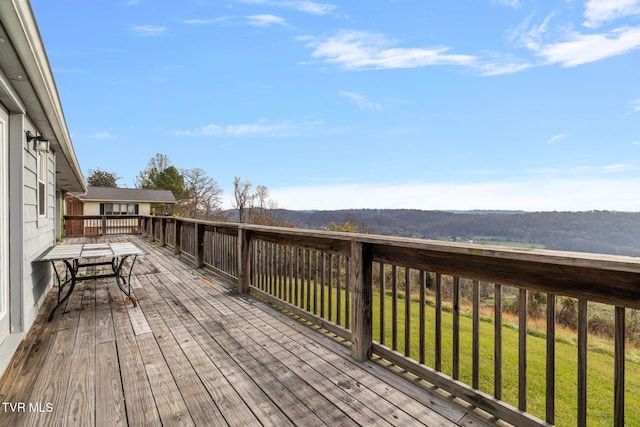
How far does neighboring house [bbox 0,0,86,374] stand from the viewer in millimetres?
1876

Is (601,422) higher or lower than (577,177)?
lower

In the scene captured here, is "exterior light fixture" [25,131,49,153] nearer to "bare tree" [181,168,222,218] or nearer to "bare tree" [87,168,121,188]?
"bare tree" [181,168,222,218]

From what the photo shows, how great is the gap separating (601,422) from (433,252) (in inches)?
111

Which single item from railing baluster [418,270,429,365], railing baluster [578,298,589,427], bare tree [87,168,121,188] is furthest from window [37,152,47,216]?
bare tree [87,168,121,188]

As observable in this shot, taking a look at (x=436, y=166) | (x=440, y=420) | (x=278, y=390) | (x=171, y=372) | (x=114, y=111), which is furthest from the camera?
(x=436, y=166)

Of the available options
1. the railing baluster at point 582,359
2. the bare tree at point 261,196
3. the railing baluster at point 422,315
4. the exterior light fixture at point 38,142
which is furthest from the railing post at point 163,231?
the bare tree at point 261,196

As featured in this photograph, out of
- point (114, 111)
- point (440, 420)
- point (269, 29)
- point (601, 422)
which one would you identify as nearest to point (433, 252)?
point (440, 420)

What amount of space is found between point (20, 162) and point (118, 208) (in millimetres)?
21162

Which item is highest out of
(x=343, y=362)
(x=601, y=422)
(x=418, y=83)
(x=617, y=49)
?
(x=418, y=83)

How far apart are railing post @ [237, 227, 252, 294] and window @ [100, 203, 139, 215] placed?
811 inches

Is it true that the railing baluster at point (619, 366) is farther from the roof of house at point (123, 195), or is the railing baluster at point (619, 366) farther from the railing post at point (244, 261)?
the roof of house at point (123, 195)

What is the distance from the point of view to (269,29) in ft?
38.2

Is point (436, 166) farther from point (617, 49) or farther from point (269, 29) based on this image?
point (269, 29)

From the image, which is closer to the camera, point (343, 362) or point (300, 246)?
point (343, 362)
